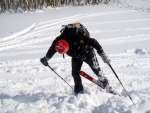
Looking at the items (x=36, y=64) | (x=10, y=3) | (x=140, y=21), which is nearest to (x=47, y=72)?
(x=36, y=64)

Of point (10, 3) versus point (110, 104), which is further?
point (10, 3)

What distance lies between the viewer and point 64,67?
6730 mm

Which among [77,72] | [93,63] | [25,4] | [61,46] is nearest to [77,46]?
[61,46]

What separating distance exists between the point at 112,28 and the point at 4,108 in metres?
8.14

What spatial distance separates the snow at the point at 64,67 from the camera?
4.24 metres

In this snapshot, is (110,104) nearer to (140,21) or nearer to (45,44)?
(45,44)

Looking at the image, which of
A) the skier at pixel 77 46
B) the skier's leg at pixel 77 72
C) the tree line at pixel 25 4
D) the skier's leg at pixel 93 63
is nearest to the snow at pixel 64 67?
the skier's leg at pixel 77 72

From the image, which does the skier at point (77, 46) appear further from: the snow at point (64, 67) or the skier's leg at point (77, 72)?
the snow at point (64, 67)

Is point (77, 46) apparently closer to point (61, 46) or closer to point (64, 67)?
point (61, 46)

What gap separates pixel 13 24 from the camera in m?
12.0

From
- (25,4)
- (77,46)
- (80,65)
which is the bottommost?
(25,4)

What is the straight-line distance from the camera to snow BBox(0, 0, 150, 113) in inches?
167

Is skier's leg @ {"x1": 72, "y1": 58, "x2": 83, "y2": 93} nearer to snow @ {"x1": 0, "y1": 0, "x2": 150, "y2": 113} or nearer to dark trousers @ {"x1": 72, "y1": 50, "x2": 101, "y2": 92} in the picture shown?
dark trousers @ {"x1": 72, "y1": 50, "x2": 101, "y2": 92}

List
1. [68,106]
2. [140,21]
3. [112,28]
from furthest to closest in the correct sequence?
1. [140,21]
2. [112,28]
3. [68,106]
